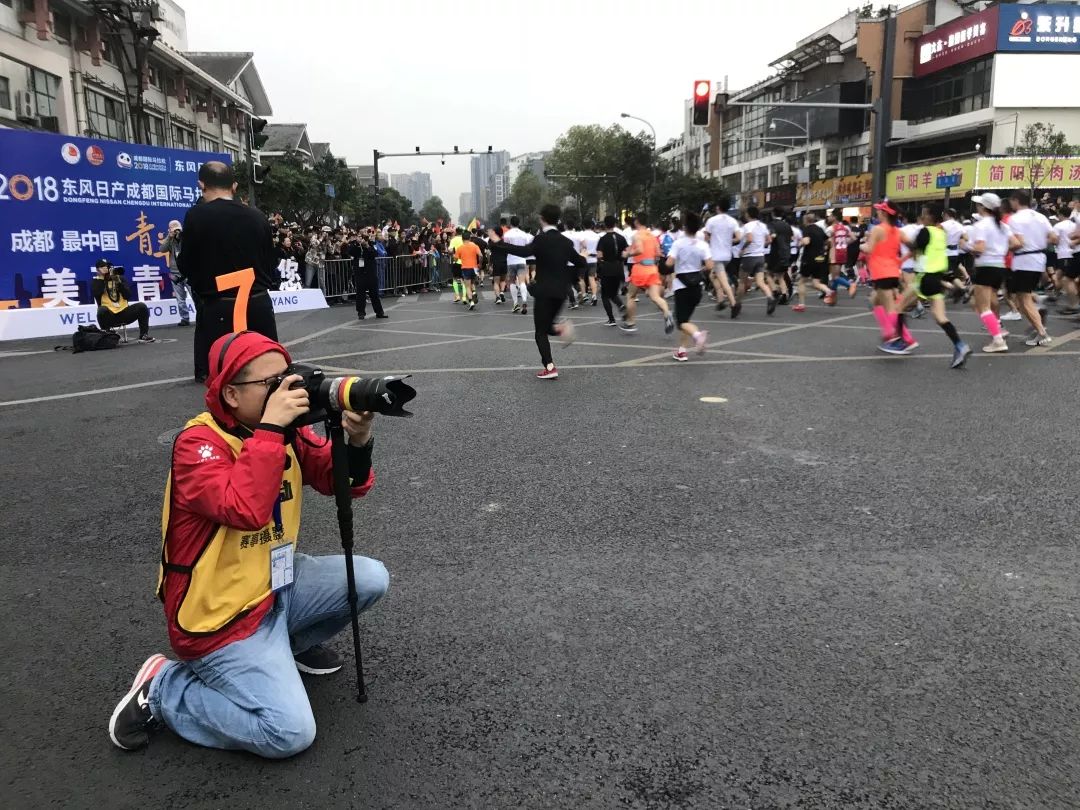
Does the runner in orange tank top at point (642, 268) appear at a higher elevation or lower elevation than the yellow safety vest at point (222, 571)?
higher

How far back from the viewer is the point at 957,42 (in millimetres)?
42969

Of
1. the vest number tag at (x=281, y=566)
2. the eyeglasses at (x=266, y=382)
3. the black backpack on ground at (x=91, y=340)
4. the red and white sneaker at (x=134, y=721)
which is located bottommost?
the red and white sneaker at (x=134, y=721)

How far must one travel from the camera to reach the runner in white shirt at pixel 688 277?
930 centimetres

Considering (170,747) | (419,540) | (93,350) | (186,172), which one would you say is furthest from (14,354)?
(170,747)

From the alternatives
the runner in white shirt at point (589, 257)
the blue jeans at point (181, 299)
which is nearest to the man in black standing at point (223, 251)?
the blue jeans at point (181, 299)

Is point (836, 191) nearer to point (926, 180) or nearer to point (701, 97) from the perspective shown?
point (926, 180)

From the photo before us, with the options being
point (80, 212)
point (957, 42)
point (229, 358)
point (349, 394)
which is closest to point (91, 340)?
point (80, 212)

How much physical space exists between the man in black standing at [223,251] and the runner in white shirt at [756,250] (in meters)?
9.49

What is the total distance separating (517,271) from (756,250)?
4682mm

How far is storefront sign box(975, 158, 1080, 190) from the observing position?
114ft

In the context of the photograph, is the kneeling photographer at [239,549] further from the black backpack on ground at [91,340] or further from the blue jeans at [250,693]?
the black backpack on ground at [91,340]

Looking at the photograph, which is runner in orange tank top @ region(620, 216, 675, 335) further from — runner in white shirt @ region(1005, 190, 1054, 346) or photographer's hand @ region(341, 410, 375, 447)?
photographer's hand @ region(341, 410, 375, 447)

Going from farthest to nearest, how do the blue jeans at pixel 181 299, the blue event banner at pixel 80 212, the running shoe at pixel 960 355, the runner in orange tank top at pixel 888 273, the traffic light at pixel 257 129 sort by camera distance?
1. the traffic light at pixel 257 129
2. the blue jeans at pixel 181 299
3. the blue event banner at pixel 80 212
4. the runner in orange tank top at pixel 888 273
5. the running shoe at pixel 960 355

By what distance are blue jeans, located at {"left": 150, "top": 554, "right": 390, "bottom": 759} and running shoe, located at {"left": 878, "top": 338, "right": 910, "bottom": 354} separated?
8009 mm
